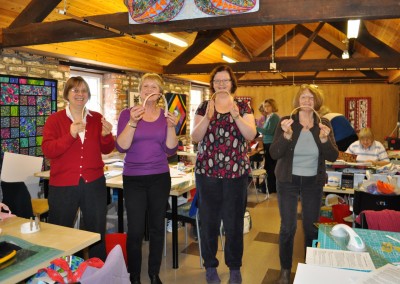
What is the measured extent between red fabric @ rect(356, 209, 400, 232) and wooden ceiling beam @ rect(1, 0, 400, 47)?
1516 millimetres

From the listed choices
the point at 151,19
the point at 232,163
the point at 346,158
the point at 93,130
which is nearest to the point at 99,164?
the point at 93,130

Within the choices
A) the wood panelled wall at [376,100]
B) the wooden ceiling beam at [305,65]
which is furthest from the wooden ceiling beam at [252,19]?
the wood panelled wall at [376,100]

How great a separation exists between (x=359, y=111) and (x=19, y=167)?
929 centimetres

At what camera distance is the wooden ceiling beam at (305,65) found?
23.3 feet

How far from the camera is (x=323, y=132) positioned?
2508mm

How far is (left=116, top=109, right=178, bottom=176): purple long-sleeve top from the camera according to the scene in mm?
2527

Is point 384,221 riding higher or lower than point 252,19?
lower

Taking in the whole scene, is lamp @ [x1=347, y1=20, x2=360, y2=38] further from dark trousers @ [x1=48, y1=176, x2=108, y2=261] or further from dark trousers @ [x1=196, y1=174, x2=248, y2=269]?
dark trousers @ [x1=48, y1=176, x2=108, y2=261]

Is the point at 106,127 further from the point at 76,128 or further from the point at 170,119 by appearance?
the point at 170,119

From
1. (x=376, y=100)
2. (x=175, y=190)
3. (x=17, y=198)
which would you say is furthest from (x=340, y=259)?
(x=376, y=100)

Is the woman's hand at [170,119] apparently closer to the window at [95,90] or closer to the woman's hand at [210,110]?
the woman's hand at [210,110]

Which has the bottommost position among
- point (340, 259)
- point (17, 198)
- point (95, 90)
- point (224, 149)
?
point (17, 198)

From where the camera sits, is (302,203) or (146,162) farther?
(302,203)

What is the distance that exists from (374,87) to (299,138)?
8.95m
